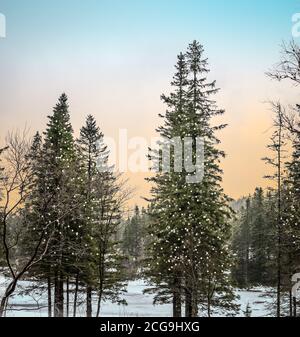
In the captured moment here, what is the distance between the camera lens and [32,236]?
79.3 ft

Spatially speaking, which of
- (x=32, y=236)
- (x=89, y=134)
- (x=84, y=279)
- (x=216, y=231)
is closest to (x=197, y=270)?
(x=216, y=231)

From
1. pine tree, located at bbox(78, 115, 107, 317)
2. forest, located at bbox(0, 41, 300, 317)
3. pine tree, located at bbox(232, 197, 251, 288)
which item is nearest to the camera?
forest, located at bbox(0, 41, 300, 317)

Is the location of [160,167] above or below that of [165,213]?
above

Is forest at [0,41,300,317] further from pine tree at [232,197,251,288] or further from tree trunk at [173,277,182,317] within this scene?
pine tree at [232,197,251,288]

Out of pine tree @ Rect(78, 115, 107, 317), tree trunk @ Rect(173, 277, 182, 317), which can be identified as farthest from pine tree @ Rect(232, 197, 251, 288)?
pine tree @ Rect(78, 115, 107, 317)

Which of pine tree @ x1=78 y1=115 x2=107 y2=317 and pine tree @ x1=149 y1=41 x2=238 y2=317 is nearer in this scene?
pine tree @ x1=149 y1=41 x2=238 y2=317

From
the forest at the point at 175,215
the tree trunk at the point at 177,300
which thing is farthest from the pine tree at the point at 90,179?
the tree trunk at the point at 177,300

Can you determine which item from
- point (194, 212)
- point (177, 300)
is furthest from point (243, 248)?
point (194, 212)

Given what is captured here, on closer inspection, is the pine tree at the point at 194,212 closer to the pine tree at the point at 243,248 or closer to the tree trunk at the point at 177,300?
the tree trunk at the point at 177,300

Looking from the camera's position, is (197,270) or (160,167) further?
(160,167)

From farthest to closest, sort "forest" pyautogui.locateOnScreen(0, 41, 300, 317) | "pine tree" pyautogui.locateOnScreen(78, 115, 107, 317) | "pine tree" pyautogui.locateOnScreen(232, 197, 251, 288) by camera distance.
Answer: "pine tree" pyautogui.locateOnScreen(232, 197, 251, 288)
"pine tree" pyautogui.locateOnScreen(78, 115, 107, 317)
"forest" pyautogui.locateOnScreen(0, 41, 300, 317)
